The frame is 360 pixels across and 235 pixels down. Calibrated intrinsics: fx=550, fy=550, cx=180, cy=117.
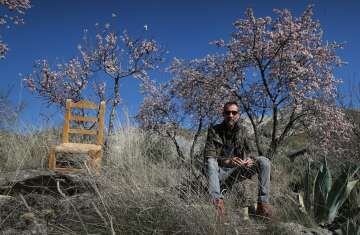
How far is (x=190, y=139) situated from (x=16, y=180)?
8.70m

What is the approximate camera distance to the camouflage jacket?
6.40m

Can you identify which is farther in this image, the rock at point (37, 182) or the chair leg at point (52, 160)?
the chair leg at point (52, 160)

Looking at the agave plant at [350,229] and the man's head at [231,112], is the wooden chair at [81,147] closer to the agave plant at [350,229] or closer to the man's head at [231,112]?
the man's head at [231,112]

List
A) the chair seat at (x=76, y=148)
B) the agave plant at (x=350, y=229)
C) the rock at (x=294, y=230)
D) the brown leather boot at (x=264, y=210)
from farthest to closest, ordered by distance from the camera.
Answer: the chair seat at (x=76, y=148)
the brown leather boot at (x=264, y=210)
the rock at (x=294, y=230)
the agave plant at (x=350, y=229)

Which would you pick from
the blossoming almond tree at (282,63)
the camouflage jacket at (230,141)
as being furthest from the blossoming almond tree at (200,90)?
the camouflage jacket at (230,141)

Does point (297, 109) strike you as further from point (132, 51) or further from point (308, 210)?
point (308, 210)

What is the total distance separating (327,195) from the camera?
584 centimetres

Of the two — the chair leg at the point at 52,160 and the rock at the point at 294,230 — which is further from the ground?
the chair leg at the point at 52,160

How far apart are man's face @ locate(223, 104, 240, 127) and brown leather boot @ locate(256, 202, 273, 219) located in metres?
1.16

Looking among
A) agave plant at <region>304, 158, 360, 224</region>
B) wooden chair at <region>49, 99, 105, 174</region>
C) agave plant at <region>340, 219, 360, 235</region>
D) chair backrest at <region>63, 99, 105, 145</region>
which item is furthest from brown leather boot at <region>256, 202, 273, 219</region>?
chair backrest at <region>63, 99, 105, 145</region>

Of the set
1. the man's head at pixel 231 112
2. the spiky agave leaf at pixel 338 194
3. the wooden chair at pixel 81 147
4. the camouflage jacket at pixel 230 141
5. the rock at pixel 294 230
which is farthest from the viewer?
the wooden chair at pixel 81 147

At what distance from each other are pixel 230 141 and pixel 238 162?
0.45 meters

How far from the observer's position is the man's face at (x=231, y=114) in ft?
20.7

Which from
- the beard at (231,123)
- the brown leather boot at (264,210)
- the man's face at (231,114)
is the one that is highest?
the man's face at (231,114)
